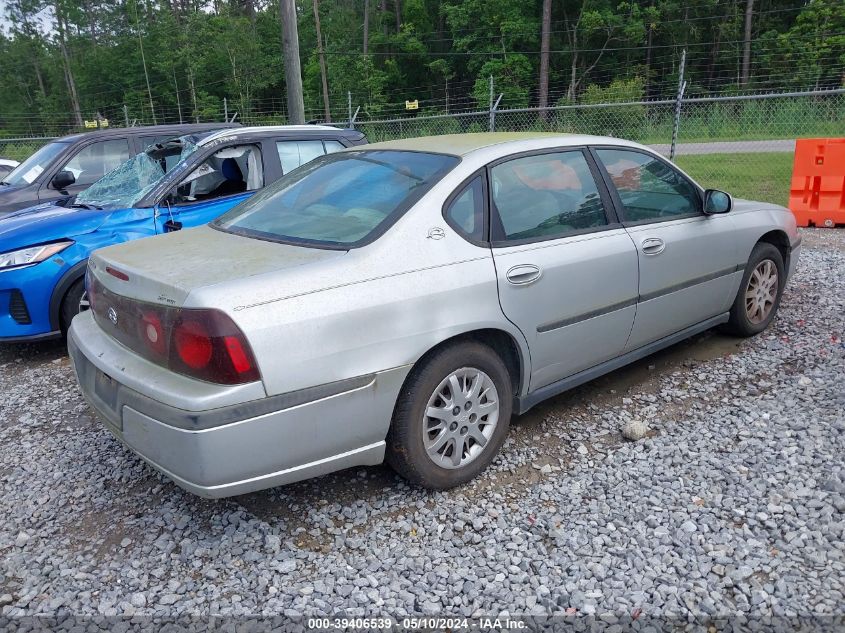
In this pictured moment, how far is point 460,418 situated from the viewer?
10.1 feet

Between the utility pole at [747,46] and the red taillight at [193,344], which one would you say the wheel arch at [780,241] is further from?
the utility pole at [747,46]

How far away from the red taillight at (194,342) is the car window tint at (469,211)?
1.18 meters

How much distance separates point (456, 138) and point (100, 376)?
87.9 inches

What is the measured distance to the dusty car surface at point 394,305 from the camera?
251cm

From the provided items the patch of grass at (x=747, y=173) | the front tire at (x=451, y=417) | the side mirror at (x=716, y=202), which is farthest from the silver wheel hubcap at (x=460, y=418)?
the patch of grass at (x=747, y=173)

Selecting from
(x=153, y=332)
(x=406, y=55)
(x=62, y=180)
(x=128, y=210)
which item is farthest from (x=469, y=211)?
(x=406, y=55)

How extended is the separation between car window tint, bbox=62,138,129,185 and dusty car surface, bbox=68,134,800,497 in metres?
4.18

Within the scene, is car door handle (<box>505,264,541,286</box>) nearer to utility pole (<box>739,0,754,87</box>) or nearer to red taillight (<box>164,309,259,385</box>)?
red taillight (<box>164,309,259,385</box>)

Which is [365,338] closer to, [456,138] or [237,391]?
[237,391]

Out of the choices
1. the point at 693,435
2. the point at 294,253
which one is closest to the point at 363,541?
the point at 294,253

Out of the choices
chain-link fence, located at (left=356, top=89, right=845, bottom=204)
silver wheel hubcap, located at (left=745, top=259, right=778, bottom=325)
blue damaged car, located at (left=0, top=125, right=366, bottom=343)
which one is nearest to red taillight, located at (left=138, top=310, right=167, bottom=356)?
blue damaged car, located at (left=0, top=125, right=366, bottom=343)

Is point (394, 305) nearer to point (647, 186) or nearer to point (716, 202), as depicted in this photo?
point (647, 186)

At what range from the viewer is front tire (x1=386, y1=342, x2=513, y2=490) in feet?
9.52

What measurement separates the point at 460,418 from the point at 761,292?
2956mm
